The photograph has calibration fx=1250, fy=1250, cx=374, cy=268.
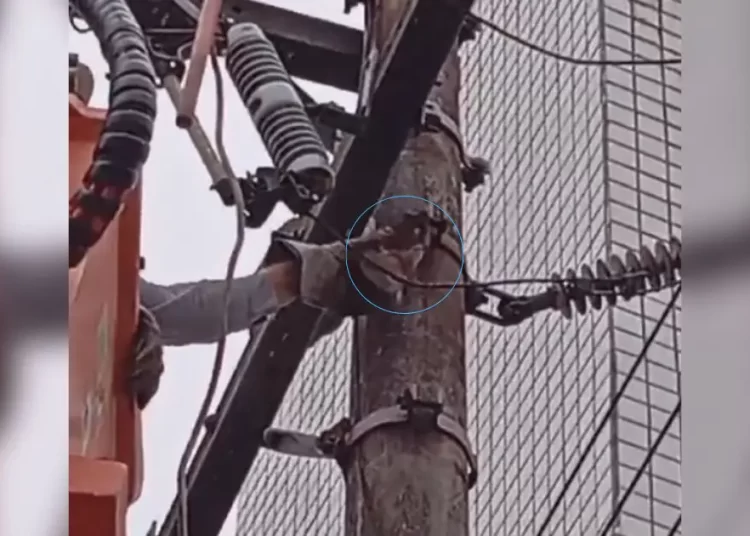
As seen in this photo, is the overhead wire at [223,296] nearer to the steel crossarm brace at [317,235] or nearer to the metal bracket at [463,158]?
the steel crossarm brace at [317,235]

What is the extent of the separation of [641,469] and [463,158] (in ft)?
0.75

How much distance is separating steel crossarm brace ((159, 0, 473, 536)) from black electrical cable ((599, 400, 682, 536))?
216 millimetres

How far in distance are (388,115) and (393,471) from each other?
0.22 metres

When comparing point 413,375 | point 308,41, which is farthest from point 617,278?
point 308,41

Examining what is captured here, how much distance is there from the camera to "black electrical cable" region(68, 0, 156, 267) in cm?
74

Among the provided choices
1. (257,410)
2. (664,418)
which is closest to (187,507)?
(257,410)

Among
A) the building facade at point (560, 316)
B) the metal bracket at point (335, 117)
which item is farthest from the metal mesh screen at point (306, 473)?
the metal bracket at point (335, 117)

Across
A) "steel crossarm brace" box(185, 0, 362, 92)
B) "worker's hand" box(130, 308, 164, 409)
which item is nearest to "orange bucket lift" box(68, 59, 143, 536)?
"worker's hand" box(130, 308, 164, 409)

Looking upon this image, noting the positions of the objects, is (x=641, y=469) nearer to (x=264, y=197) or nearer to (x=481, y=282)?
(x=481, y=282)

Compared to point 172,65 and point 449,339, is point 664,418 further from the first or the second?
point 172,65

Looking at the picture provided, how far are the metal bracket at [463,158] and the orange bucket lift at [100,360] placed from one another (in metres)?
0.20

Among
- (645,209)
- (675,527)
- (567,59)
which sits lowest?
(675,527)

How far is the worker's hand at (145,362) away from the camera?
75 centimetres

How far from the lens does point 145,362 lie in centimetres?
76
